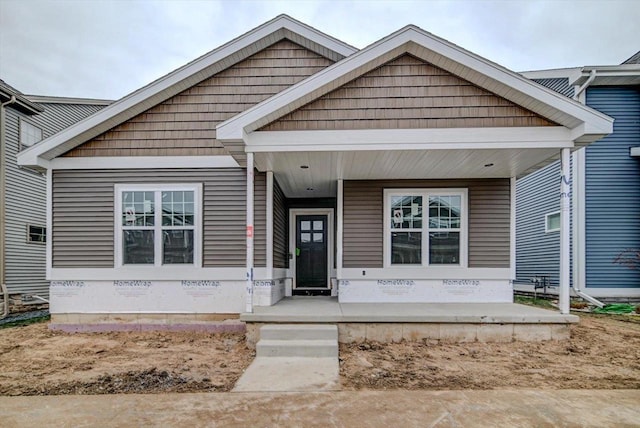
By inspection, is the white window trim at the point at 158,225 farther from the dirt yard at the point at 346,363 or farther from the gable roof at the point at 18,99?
the gable roof at the point at 18,99

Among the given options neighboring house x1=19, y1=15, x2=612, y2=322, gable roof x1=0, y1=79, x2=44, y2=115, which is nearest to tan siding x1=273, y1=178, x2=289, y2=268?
neighboring house x1=19, y1=15, x2=612, y2=322

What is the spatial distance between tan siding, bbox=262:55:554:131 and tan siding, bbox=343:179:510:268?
186 centimetres

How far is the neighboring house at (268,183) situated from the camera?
5258 mm

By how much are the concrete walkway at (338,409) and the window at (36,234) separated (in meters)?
8.31

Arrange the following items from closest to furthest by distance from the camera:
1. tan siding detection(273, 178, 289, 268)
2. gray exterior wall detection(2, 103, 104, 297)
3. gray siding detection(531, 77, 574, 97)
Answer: tan siding detection(273, 178, 289, 268) → gray exterior wall detection(2, 103, 104, 297) → gray siding detection(531, 77, 574, 97)

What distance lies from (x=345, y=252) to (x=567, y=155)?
3.65m

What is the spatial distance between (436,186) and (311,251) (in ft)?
10.4

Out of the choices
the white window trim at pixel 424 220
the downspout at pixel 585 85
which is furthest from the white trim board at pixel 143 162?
the downspout at pixel 585 85

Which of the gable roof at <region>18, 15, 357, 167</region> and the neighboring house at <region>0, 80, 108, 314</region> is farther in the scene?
the neighboring house at <region>0, 80, 108, 314</region>

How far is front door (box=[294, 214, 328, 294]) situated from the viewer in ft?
28.2

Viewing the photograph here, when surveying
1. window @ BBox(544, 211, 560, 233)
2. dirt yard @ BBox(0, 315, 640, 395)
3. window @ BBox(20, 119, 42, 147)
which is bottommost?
dirt yard @ BBox(0, 315, 640, 395)

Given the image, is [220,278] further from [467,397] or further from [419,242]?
[467,397]

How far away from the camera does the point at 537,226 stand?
10.6 m

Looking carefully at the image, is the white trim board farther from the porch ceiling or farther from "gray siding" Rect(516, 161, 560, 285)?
"gray siding" Rect(516, 161, 560, 285)
